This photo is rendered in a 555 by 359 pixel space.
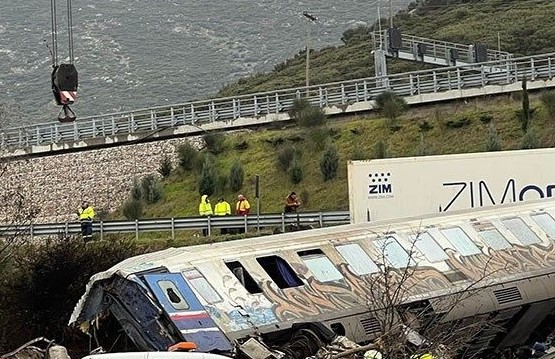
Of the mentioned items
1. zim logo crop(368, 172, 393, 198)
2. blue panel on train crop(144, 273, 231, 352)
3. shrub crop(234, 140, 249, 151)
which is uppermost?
shrub crop(234, 140, 249, 151)

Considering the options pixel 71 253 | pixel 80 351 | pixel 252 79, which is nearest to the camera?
pixel 80 351

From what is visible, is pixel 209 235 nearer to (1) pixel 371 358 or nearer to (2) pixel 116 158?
(2) pixel 116 158

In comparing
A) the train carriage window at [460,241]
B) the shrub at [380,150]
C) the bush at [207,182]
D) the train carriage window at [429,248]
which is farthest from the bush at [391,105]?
the train carriage window at [429,248]

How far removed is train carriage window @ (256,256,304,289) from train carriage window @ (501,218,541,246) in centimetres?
439

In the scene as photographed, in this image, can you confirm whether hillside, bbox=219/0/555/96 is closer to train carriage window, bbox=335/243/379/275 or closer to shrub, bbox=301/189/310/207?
shrub, bbox=301/189/310/207

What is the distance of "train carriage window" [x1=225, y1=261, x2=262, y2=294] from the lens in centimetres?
1466

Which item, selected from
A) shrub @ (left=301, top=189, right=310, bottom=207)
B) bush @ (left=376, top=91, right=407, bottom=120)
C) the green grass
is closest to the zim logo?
the green grass

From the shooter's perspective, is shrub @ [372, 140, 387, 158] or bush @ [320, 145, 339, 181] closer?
shrub @ [372, 140, 387, 158]

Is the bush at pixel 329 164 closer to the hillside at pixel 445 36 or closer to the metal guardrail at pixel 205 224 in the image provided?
the metal guardrail at pixel 205 224

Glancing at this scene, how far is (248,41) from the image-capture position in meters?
147

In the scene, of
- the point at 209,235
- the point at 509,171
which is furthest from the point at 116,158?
the point at 509,171

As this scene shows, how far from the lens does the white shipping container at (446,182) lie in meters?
24.2

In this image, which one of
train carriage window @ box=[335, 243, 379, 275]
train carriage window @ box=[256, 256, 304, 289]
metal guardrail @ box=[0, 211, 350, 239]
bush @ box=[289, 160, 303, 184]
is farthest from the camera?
bush @ box=[289, 160, 303, 184]

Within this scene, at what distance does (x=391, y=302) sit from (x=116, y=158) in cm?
3462
